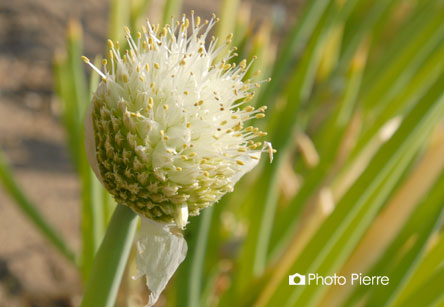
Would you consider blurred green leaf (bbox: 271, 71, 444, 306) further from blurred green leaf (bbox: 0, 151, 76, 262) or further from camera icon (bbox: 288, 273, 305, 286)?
blurred green leaf (bbox: 0, 151, 76, 262)

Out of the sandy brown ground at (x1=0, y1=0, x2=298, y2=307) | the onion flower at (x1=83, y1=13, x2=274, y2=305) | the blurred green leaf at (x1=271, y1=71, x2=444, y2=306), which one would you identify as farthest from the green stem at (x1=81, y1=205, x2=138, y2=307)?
the sandy brown ground at (x1=0, y1=0, x2=298, y2=307)

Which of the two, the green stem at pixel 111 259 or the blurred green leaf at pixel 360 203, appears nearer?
the green stem at pixel 111 259

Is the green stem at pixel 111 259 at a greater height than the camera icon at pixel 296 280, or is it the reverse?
the green stem at pixel 111 259

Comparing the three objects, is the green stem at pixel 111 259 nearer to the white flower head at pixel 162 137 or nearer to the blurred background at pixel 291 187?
the white flower head at pixel 162 137

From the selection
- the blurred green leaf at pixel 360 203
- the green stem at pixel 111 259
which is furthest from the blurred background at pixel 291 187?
the green stem at pixel 111 259

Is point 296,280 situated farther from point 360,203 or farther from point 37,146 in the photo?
point 37,146

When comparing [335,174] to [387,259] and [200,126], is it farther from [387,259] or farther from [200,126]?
[200,126]
